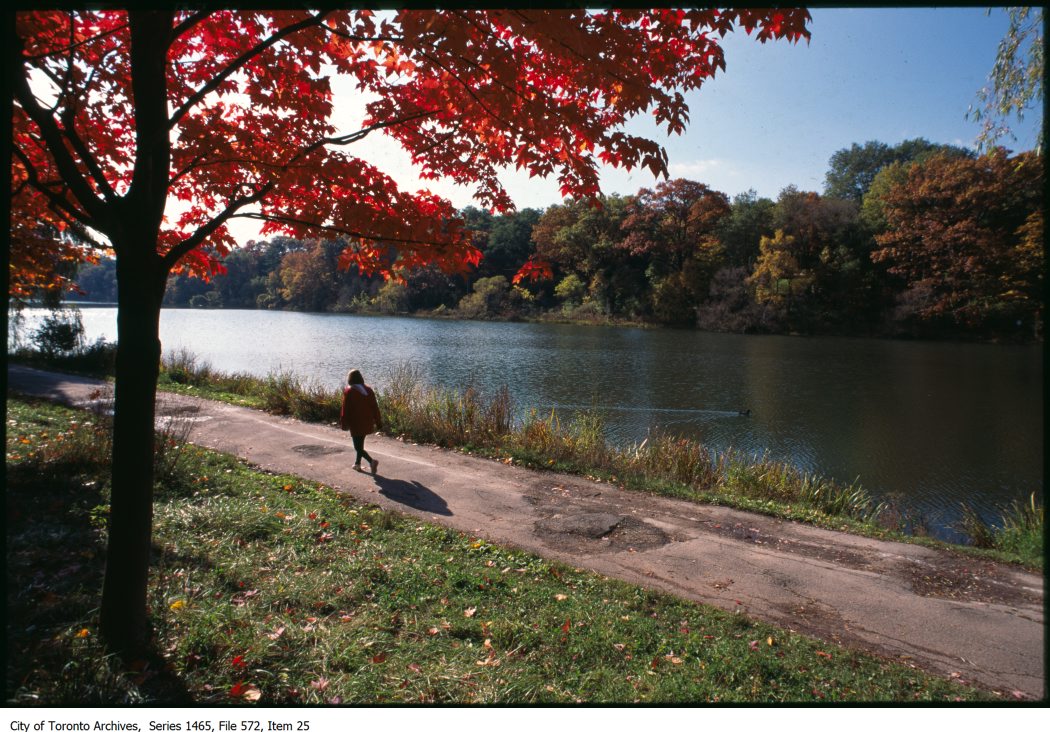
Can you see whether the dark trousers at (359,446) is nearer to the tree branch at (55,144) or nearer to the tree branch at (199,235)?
the tree branch at (199,235)

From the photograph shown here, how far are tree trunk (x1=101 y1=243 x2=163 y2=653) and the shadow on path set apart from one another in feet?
12.3

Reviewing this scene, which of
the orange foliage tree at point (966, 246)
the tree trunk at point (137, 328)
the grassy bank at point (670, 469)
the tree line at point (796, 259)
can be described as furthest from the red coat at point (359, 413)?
the orange foliage tree at point (966, 246)

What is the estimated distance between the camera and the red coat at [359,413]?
8.54 metres

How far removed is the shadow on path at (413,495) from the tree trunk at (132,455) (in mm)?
3760

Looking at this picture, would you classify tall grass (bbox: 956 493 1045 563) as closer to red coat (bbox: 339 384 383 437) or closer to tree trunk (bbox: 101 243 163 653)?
tree trunk (bbox: 101 243 163 653)

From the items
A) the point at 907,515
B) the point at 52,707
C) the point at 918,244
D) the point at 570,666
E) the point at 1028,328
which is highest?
the point at 918,244

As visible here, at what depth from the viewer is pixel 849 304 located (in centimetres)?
5253

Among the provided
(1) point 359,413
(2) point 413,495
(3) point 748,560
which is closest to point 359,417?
(1) point 359,413

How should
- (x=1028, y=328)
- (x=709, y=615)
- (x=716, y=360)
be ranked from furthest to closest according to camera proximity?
(x=1028, y=328), (x=716, y=360), (x=709, y=615)

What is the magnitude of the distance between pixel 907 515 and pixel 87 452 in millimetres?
11612

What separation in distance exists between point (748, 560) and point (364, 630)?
12.3 ft

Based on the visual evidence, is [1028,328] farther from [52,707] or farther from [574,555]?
[52,707]

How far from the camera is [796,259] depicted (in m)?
54.0

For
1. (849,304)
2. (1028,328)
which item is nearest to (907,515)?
(1028,328)
